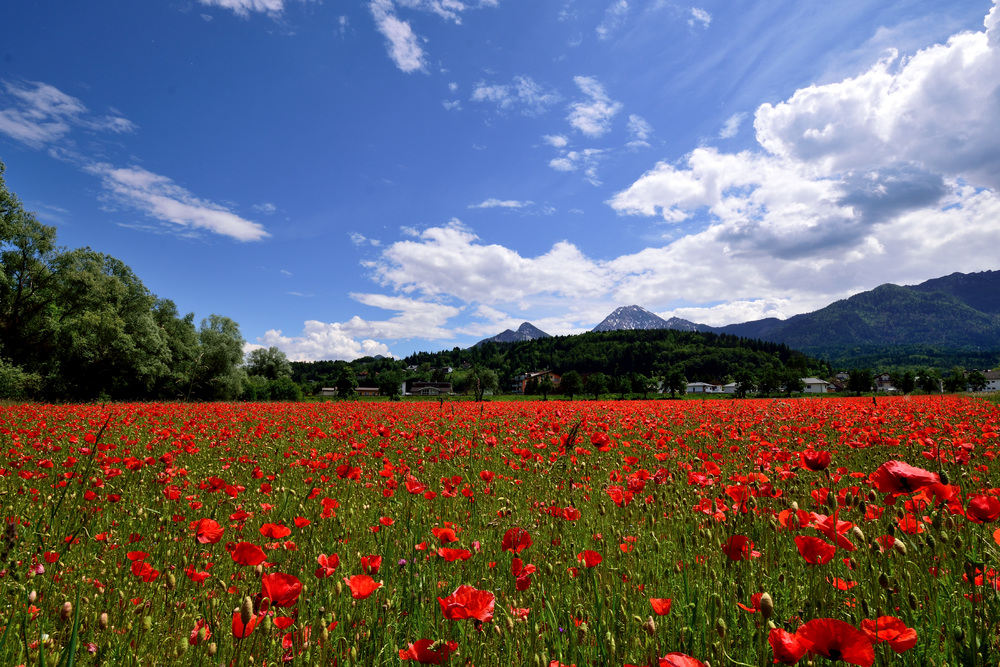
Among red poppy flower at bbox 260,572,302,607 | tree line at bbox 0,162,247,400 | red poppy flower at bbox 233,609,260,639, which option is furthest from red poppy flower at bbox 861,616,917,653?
tree line at bbox 0,162,247,400

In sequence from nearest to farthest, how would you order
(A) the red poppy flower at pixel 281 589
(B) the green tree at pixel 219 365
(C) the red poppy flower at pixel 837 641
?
1. (C) the red poppy flower at pixel 837 641
2. (A) the red poppy flower at pixel 281 589
3. (B) the green tree at pixel 219 365

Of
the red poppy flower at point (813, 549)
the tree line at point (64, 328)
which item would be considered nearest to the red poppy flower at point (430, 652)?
the red poppy flower at point (813, 549)

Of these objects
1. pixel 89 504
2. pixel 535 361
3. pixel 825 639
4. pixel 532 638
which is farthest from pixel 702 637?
pixel 535 361

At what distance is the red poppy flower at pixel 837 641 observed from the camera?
3.36 ft

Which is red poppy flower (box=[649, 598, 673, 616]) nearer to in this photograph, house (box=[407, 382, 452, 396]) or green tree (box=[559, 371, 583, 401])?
green tree (box=[559, 371, 583, 401])

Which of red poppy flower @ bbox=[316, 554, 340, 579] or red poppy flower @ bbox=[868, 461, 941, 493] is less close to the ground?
red poppy flower @ bbox=[868, 461, 941, 493]

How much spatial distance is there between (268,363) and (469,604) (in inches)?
2944

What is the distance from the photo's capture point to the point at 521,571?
1988 mm

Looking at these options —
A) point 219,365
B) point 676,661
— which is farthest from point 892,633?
point 219,365

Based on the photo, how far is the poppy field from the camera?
1584mm

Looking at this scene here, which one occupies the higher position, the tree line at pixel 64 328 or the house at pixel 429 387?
the tree line at pixel 64 328

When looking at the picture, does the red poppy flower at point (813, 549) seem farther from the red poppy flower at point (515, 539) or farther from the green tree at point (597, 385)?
the green tree at point (597, 385)

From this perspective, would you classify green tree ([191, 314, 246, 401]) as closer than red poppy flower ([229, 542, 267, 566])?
No

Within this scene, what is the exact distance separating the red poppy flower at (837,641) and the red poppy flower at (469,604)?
0.84 m
